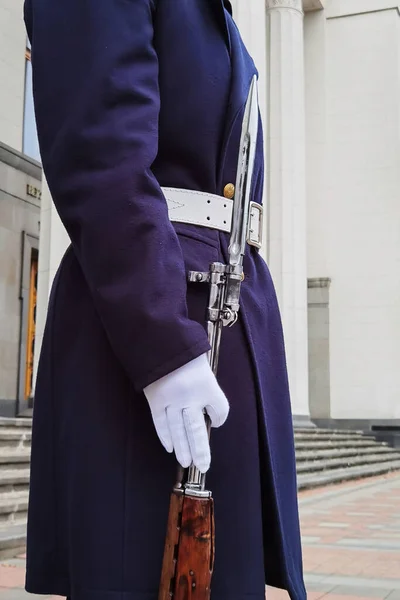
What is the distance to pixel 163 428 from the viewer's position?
1316 millimetres

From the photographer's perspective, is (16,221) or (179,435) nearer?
(179,435)

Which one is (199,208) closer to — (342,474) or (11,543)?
(11,543)

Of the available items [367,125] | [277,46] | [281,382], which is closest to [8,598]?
[281,382]

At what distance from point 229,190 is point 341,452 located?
11899 millimetres

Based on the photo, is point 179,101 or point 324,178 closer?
point 179,101

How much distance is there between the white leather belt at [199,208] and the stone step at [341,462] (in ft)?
30.1

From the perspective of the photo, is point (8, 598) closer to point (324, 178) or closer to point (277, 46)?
point (277, 46)

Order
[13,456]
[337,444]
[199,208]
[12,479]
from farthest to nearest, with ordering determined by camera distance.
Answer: [337,444]
[13,456]
[12,479]
[199,208]

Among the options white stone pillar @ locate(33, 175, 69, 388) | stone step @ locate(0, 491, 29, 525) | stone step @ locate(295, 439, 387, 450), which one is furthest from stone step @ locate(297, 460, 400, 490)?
stone step @ locate(0, 491, 29, 525)

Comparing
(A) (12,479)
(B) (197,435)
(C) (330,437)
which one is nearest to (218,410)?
(B) (197,435)

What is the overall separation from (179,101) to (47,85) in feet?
0.79

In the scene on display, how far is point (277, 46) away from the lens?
14844mm

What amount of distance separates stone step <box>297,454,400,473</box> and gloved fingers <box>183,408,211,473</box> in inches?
368

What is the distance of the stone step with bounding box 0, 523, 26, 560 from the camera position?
4605 millimetres
